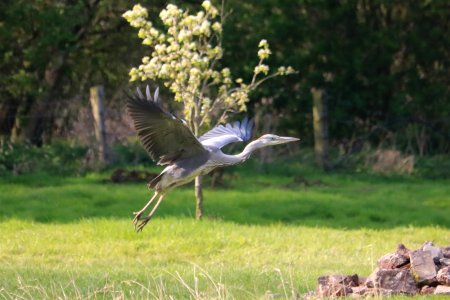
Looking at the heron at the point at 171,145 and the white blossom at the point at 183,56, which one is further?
the white blossom at the point at 183,56

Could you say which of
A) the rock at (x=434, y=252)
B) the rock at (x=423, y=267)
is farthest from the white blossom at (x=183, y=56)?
the rock at (x=423, y=267)

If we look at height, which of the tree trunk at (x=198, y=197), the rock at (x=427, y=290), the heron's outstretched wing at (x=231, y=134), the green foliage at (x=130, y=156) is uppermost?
the heron's outstretched wing at (x=231, y=134)

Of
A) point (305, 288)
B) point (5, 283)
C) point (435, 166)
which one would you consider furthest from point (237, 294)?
point (435, 166)

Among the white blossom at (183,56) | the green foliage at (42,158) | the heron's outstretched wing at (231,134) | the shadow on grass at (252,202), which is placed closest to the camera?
the heron's outstretched wing at (231,134)

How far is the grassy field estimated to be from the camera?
9273mm

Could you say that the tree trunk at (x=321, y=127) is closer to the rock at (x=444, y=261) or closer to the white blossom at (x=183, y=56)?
the white blossom at (x=183, y=56)

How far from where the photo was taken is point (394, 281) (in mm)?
8078

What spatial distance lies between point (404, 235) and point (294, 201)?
2386mm

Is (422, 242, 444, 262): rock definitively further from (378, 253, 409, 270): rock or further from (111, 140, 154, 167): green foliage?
(111, 140, 154, 167): green foliage

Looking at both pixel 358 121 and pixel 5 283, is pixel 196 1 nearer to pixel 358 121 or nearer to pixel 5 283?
pixel 358 121

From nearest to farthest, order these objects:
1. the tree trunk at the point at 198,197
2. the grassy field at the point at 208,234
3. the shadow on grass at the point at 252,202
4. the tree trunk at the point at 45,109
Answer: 1. the grassy field at the point at 208,234
2. the tree trunk at the point at 198,197
3. the shadow on grass at the point at 252,202
4. the tree trunk at the point at 45,109

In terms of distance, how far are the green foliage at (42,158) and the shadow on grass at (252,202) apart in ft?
2.57

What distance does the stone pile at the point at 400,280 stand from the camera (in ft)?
26.0

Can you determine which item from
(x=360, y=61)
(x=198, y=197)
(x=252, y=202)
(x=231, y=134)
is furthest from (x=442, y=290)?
(x=360, y=61)
